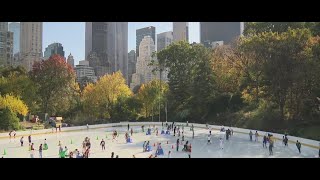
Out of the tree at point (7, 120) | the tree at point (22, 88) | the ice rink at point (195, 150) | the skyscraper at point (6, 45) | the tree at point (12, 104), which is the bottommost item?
the ice rink at point (195, 150)

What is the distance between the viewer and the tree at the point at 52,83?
181ft

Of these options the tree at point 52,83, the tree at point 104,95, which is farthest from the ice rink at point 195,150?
the tree at point 104,95

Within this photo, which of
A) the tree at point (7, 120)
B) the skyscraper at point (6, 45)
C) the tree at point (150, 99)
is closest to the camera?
the tree at point (7, 120)

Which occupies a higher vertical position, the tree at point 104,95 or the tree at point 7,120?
the tree at point 104,95

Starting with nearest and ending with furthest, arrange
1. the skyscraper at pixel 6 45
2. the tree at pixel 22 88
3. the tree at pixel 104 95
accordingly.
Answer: the tree at pixel 22 88
the tree at pixel 104 95
the skyscraper at pixel 6 45

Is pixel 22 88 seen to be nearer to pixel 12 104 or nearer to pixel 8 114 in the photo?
pixel 12 104

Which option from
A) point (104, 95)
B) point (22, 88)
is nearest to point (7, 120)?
point (22, 88)

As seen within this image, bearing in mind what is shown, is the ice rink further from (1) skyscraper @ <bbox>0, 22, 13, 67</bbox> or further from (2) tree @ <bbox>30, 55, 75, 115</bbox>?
(1) skyscraper @ <bbox>0, 22, 13, 67</bbox>

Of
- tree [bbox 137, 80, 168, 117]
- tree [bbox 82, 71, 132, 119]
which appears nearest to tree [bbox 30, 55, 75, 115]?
tree [bbox 82, 71, 132, 119]

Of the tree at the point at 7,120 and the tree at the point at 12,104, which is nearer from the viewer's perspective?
the tree at the point at 7,120

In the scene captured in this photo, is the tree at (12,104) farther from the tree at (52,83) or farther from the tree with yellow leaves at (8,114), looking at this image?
the tree at (52,83)
